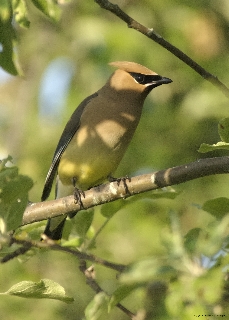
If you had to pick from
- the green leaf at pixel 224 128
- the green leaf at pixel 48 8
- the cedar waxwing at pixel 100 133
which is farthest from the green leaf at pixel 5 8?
the cedar waxwing at pixel 100 133

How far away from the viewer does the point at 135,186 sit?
3375mm

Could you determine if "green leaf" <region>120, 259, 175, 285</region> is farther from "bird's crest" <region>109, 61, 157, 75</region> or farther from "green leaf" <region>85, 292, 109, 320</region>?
"bird's crest" <region>109, 61, 157, 75</region>

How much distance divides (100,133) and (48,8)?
1981mm

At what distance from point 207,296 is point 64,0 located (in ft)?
5.22

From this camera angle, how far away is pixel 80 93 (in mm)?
7051

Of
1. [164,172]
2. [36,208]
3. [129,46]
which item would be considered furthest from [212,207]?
[129,46]

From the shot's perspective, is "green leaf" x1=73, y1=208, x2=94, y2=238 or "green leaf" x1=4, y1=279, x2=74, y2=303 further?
"green leaf" x1=73, y1=208, x2=94, y2=238

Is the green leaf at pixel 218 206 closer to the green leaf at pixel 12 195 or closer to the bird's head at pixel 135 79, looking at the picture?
the green leaf at pixel 12 195

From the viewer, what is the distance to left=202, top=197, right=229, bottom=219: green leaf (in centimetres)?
295

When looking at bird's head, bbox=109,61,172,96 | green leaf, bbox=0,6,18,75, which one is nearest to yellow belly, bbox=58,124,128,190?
bird's head, bbox=109,61,172,96

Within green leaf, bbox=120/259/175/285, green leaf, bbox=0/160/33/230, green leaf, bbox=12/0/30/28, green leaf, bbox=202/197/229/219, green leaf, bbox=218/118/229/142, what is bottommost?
green leaf, bbox=0/160/33/230

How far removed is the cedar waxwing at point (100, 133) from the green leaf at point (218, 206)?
2.03 meters

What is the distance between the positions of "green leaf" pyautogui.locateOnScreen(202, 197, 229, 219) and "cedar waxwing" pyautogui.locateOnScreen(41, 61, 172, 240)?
2027 mm

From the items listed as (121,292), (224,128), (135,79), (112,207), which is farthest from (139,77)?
(121,292)
